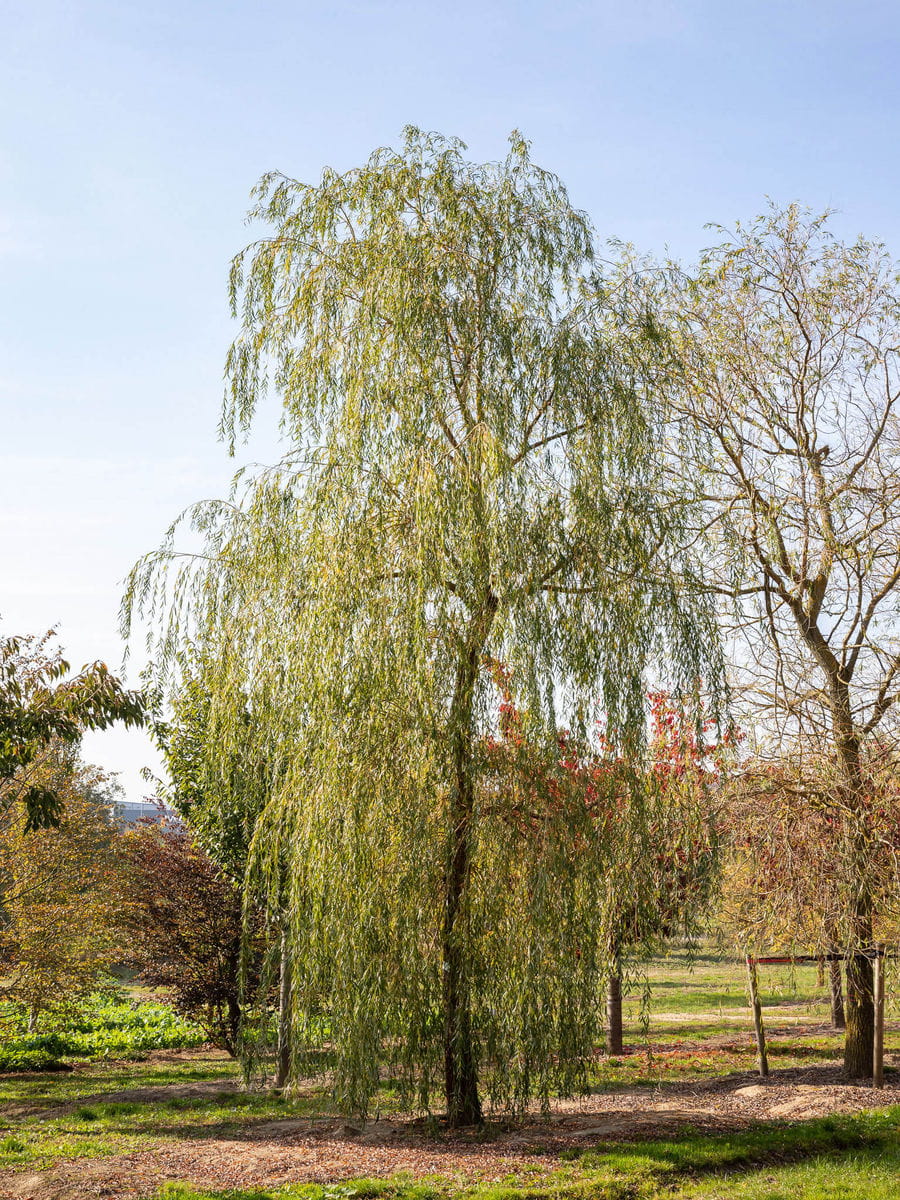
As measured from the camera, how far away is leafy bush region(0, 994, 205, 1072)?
15375 mm

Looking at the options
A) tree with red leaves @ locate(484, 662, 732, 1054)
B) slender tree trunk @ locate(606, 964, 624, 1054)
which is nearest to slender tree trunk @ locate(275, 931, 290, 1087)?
tree with red leaves @ locate(484, 662, 732, 1054)

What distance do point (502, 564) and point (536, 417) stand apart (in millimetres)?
1567

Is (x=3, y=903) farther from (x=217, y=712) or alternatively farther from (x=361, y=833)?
(x=361, y=833)

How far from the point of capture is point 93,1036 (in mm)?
17500

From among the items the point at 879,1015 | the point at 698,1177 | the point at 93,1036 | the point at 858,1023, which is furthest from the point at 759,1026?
the point at 93,1036

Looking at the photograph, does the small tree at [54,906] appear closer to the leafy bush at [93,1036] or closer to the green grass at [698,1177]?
the leafy bush at [93,1036]

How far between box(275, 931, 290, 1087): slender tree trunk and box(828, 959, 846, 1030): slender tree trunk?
6.78m

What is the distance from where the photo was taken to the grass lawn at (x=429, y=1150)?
668 cm

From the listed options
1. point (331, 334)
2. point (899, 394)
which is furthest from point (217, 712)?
point (899, 394)

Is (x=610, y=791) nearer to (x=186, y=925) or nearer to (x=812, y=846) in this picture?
→ (x=812, y=846)

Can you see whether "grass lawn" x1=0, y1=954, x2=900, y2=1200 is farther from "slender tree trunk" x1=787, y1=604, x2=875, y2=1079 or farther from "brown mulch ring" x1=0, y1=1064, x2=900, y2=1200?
"slender tree trunk" x1=787, y1=604, x2=875, y2=1079

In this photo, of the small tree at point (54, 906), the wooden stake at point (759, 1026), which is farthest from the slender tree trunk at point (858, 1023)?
the small tree at point (54, 906)

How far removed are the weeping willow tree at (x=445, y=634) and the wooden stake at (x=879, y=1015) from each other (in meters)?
4.13

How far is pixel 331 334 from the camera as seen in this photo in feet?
29.5
